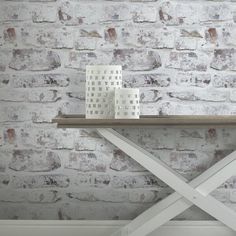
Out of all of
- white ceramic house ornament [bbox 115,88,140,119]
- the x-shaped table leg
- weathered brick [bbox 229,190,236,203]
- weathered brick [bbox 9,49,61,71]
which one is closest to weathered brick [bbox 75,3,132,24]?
weathered brick [bbox 9,49,61,71]

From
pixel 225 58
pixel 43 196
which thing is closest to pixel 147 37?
pixel 225 58

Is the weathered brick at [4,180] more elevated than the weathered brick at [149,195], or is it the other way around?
the weathered brick at [4,180]

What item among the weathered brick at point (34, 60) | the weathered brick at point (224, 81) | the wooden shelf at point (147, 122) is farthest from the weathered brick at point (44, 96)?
the weathered brick at point (224, 81)

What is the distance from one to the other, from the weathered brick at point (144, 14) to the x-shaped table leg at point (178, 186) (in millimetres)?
617

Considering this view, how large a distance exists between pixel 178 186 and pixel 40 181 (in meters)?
0.72

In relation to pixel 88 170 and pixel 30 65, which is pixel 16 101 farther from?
pixel 88 170

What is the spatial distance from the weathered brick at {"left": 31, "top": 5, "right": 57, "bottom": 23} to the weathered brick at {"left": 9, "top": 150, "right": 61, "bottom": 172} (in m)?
0.62

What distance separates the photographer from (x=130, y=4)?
2.25 m

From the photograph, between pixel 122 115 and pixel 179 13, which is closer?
pixel 122 115

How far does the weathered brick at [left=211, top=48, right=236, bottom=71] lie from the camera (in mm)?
2256

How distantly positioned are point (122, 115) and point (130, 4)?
2.02 feet

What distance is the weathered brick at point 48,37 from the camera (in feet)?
7.41

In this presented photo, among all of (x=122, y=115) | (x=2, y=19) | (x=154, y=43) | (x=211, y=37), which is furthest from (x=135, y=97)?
(x=2, y=19)

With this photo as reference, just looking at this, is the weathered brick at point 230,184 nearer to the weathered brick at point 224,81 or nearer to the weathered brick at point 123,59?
the weathered brick at point 224,81
